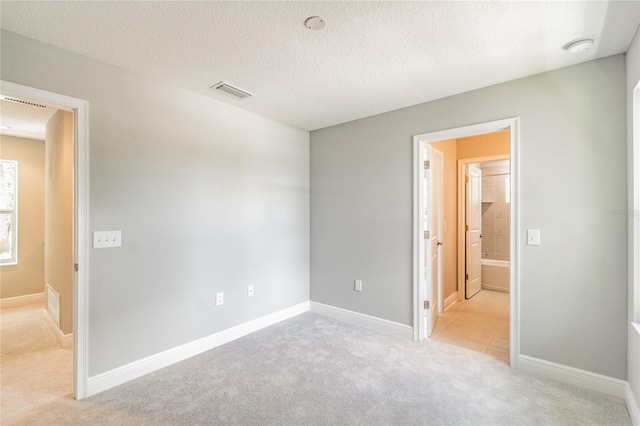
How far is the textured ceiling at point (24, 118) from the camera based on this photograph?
317cm

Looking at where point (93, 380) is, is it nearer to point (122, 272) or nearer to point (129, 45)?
point (122, 272)

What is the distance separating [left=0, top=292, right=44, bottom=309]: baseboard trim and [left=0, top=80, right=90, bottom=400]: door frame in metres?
3.51

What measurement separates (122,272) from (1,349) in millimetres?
1887

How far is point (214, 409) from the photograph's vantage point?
2.02 meters

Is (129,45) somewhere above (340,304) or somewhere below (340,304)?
above

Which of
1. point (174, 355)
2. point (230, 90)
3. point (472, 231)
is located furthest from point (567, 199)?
point (174, 355)

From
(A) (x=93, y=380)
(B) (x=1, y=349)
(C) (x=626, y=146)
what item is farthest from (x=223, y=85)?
(B) (x=1, y=349)

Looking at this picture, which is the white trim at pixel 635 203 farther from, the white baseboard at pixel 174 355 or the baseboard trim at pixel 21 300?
the baseboard trim at pixel 21 300

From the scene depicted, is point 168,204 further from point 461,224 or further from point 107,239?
point 461,224

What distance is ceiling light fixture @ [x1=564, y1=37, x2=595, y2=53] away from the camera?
76.3 inches

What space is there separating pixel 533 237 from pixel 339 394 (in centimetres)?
203

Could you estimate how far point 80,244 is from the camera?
2.13 meters

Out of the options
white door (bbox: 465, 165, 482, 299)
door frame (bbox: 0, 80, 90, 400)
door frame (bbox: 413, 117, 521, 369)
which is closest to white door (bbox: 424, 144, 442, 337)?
door frame (bbox: 413, 117, 521, 369)

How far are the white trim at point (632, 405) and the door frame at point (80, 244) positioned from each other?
3.66 meters
